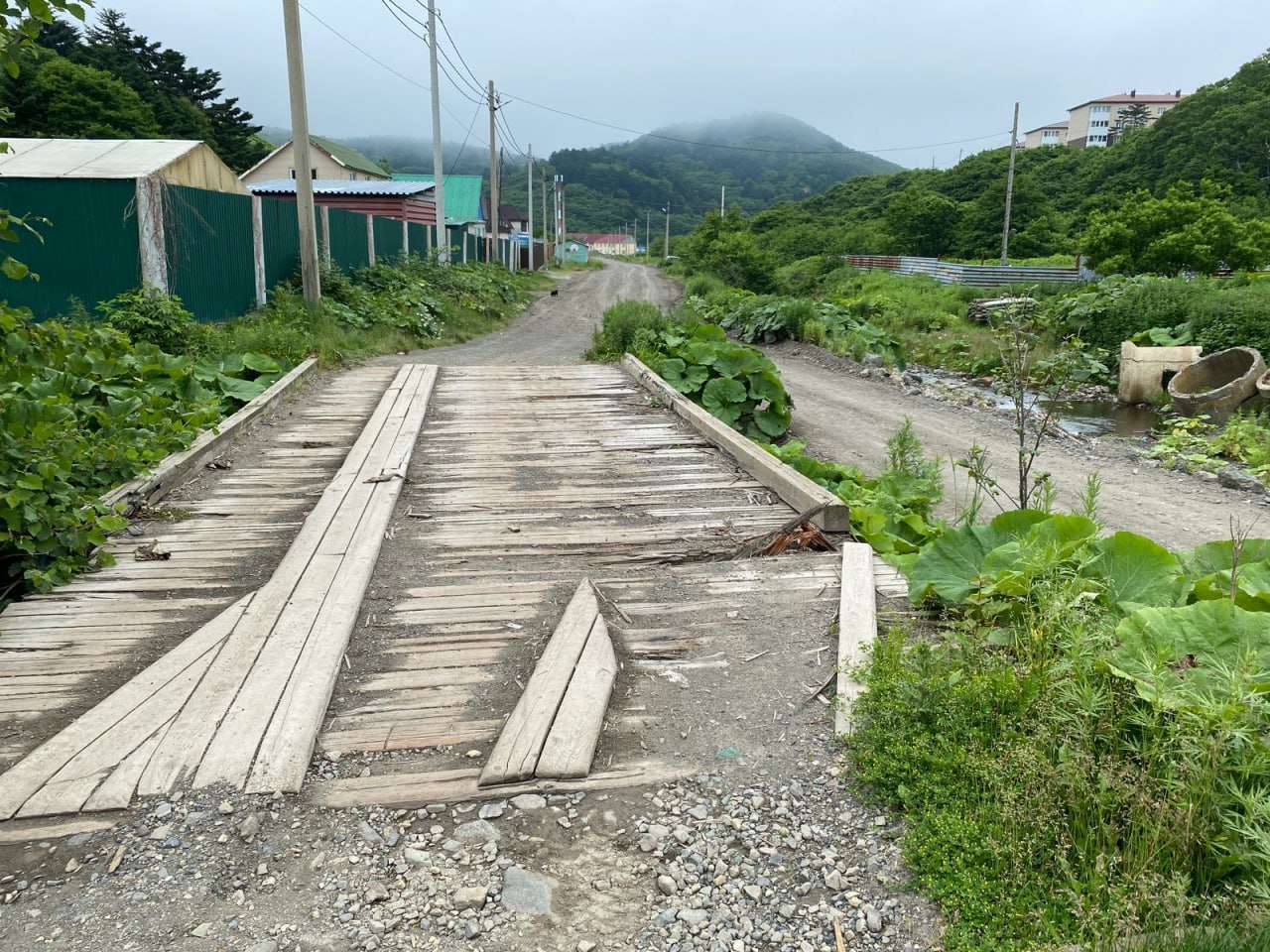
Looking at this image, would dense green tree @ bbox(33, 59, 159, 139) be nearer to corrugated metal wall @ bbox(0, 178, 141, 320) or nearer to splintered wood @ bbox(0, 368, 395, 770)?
corrugated metal wall @ bbox(0, 178, 141, 320)

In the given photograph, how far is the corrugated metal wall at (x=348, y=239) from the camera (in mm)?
16828

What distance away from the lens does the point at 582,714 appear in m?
2.97

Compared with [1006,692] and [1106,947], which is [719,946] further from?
[1006,692]

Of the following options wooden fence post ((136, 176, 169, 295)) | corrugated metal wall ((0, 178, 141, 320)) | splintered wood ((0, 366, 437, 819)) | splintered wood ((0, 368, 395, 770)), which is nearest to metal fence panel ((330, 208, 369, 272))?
wooden fence post ((136, 176, 169, 295))

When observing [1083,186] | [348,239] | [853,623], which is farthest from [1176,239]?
[1083,186]

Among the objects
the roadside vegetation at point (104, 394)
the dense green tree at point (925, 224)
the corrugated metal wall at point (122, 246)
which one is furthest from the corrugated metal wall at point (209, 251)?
the dense green tree at point (925, 224)

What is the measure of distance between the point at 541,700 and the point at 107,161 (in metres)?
11.6

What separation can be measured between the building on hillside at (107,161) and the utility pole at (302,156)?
→ 1.50 meters

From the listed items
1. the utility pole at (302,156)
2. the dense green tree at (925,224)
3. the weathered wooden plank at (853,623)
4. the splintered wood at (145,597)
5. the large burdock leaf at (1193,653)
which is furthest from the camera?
the dense green tree at (925,224)

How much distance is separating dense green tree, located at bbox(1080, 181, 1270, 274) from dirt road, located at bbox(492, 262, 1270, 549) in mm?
11747

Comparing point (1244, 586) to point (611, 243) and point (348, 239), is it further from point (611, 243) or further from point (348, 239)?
point (611, 243)

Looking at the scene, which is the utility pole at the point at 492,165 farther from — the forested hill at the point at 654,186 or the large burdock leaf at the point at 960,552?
the forested hill at the point at 654,186

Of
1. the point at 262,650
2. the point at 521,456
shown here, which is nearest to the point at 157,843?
the point at 262,650

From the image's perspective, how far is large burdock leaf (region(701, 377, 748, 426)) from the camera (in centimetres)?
905
